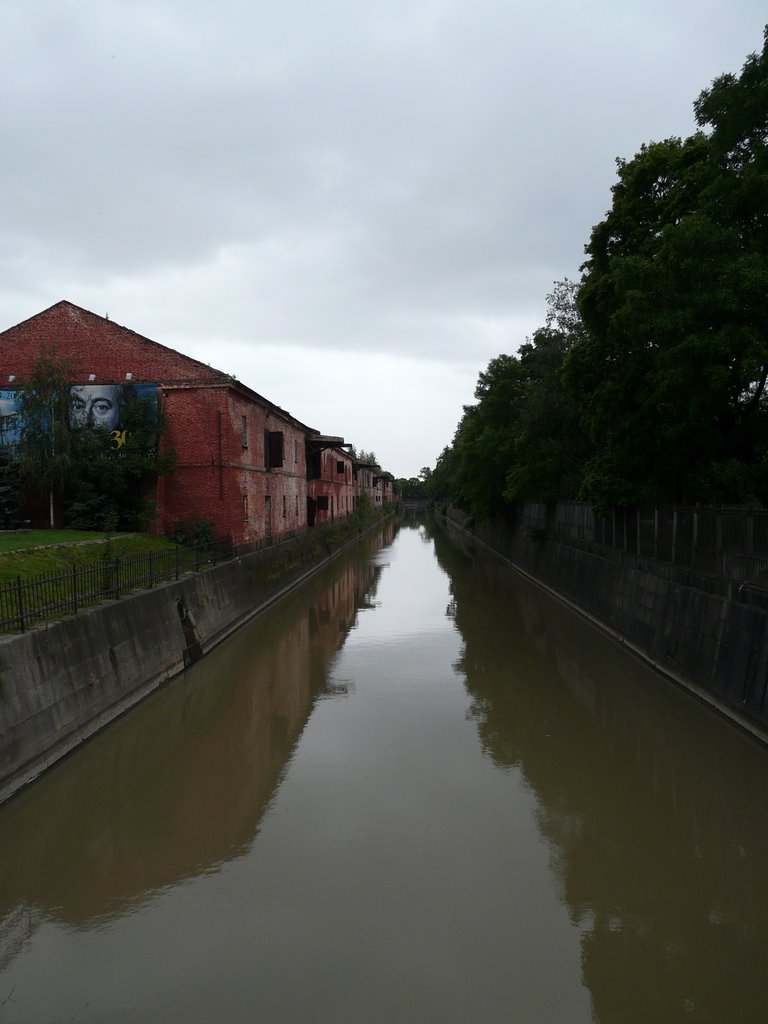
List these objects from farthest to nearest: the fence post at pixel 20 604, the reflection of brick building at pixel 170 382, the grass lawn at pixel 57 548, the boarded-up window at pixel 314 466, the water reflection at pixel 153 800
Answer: the boarded-up window at pixel 314 466 → the reflection of brick building at pixel 170 382 → the grass lawn at pixel 57 548 → the fence post at pixel 20 604 → the water reflection at pixel 153 800

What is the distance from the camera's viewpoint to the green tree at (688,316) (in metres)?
13.6

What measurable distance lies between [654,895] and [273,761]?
572 centimetres

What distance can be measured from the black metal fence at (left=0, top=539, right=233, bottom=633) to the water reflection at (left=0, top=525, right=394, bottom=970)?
6.95 ft

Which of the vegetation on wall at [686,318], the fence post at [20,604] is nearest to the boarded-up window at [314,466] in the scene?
the vegetation on wall at [686,318]

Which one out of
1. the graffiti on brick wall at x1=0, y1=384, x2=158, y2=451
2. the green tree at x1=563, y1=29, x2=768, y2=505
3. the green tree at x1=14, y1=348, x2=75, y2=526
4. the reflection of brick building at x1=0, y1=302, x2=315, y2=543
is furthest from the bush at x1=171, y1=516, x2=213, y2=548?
the green tree at x1=563, y1=29, x2=768, y2=505

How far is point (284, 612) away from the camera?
25.1m

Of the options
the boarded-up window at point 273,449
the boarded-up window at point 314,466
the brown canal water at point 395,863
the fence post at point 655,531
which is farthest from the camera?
the boarded-up window at point 314,466

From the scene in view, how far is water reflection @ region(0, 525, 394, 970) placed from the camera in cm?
754

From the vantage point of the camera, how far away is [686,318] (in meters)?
13.8

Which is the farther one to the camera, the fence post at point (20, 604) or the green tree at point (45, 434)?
the green tree at point (45, 434)

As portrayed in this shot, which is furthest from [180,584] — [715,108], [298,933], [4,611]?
[715,108]

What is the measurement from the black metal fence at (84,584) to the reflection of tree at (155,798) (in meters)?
2.13

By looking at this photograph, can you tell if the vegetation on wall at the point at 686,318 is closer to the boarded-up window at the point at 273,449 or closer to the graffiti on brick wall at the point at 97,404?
the graffiti on brick wall at the point at 97,404

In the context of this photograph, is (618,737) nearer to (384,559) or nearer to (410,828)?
(410,828)
